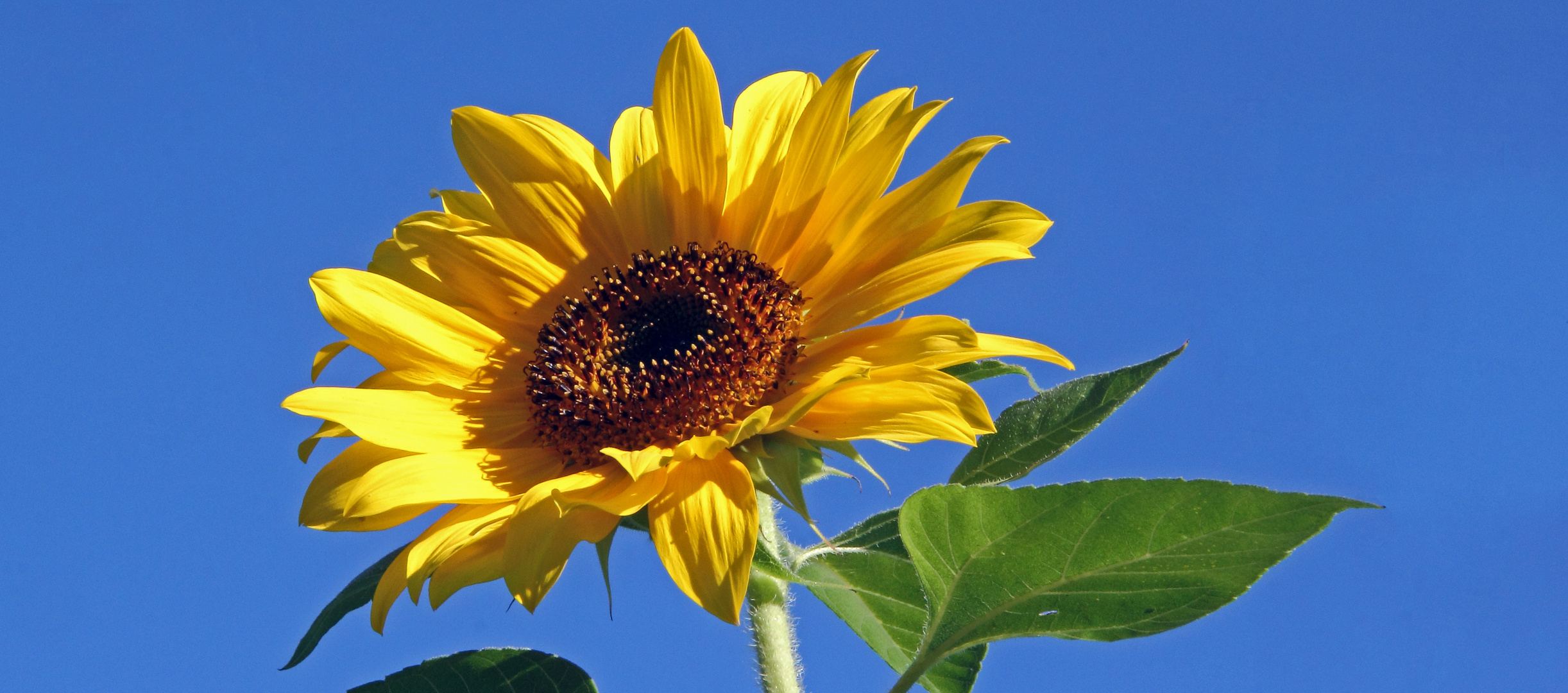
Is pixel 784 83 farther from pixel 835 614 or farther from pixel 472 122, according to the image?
pixel 835 614

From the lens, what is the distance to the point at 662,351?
322 cm

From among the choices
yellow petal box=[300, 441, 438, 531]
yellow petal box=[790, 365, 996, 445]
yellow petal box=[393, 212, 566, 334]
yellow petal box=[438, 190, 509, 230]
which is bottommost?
yellow petal box=[300, 441, 438, 531]

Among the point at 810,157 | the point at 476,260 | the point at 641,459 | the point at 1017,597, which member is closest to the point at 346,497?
the point at 641,459

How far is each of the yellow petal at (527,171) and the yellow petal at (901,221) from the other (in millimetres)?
684

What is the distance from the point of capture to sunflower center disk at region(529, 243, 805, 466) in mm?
2936

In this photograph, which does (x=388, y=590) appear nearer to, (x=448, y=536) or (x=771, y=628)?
(x=448, y=536)

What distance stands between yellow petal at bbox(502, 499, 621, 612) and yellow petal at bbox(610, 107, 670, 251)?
110 centimetres

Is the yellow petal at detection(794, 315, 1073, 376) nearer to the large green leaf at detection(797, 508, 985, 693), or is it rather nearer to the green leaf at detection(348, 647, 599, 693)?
the large green leaf at detection(797, 508, 985, 693)

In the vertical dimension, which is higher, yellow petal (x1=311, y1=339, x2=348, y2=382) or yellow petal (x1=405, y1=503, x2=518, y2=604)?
yellow petal (x1=311, y1=339, x2=348, y2=382)

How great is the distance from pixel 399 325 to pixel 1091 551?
172cm

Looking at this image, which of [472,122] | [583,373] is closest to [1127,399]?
[583,373]

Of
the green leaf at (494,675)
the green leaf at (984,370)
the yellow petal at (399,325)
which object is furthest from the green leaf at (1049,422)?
the yellow petal at (399,325)

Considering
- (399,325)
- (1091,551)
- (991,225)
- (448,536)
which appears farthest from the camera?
(399,325)

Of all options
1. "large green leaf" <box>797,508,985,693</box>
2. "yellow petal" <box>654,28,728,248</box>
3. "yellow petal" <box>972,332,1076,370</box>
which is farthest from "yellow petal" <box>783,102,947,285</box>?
"large green leaf" <box>797,508,985,693</box>
